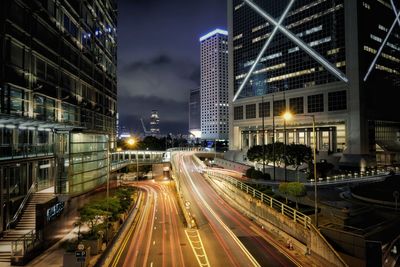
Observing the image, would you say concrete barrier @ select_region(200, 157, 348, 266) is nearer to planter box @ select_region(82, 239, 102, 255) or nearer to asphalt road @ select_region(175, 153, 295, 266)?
asphalt road @ select_region(175, 153, 295, 266)

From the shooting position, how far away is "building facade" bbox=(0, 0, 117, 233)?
26516 millimetres

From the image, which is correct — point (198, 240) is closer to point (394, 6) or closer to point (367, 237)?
point (367, 237)

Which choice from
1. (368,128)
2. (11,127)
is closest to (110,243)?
(11,127)

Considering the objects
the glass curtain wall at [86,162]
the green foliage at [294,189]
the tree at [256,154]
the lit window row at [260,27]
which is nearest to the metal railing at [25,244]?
the glass curtain wall at [86,162]

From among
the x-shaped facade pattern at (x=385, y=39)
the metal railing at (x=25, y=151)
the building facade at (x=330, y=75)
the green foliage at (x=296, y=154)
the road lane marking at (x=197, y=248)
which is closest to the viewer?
the road lane marking at (x=197, y=248)

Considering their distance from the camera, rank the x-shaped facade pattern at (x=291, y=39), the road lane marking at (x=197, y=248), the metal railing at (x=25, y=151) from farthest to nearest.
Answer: the x-shaped facade pattern at (x=291, y=39)
the metal railing at (x=25, y=151)
the road lane marking at (x=197, y=248)

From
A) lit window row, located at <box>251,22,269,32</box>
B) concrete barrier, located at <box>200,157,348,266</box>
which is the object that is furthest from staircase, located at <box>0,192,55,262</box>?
lit window row, located at <box>251,22,269,32</box>

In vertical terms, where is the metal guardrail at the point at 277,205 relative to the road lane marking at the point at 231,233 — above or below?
above

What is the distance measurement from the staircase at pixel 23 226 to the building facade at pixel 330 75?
5796 centimetres

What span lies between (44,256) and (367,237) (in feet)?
80.3

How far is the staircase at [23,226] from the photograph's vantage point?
22.6 meters

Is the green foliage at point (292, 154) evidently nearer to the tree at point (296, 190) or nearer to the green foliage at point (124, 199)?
the tree at point (296, 190)

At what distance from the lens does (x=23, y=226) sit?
26.8 meters

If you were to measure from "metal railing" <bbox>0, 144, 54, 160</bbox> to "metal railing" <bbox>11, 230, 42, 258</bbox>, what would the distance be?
6.83 metres
